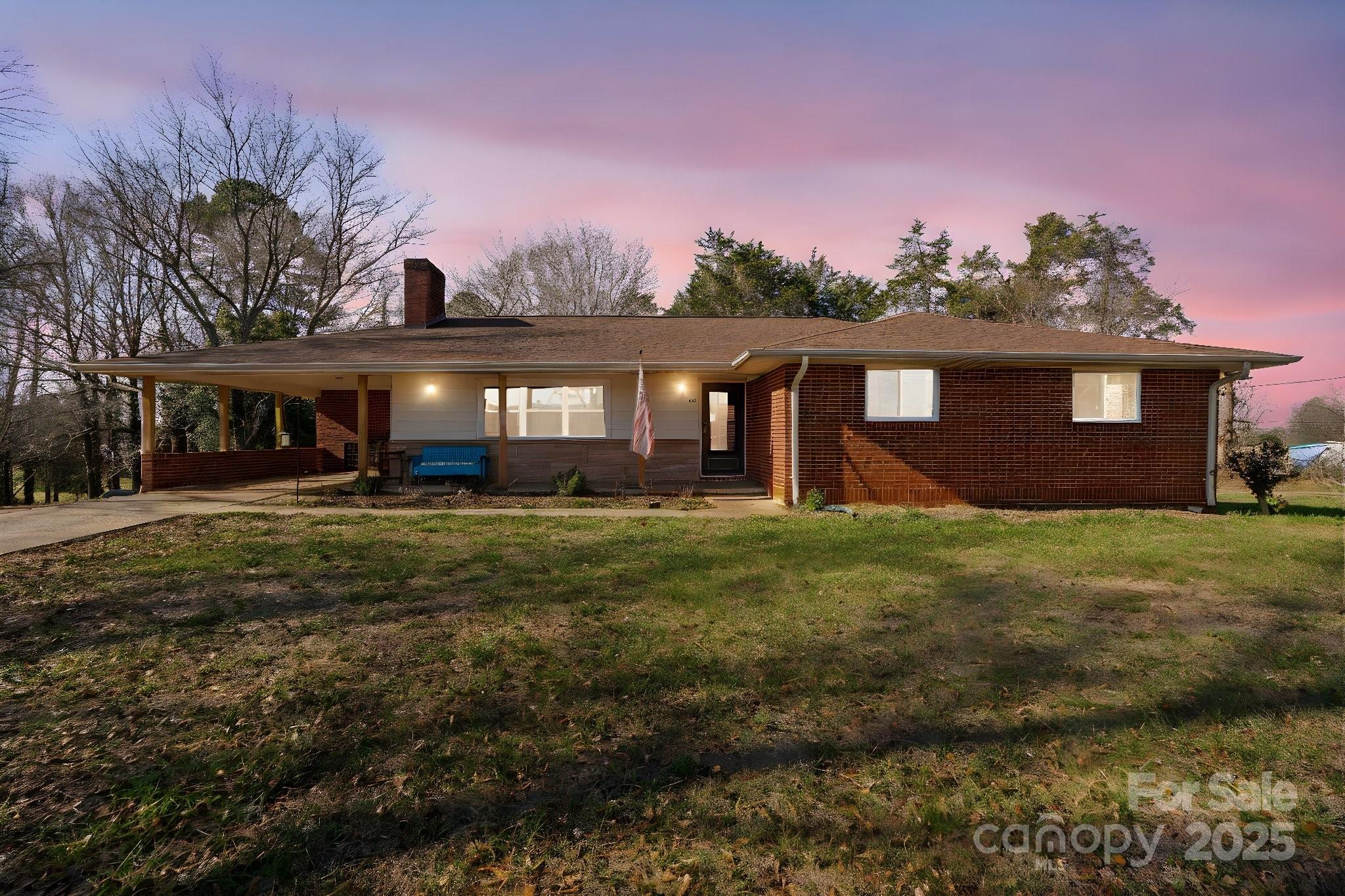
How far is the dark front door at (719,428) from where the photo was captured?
14.3 metres

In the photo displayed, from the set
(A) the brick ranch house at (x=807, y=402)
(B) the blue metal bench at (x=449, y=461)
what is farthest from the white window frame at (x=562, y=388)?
(B) the blue metal bench at (x=449, y=461)

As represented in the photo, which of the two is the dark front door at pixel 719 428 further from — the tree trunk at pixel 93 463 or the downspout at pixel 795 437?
the tree trunk at pixel 93 463

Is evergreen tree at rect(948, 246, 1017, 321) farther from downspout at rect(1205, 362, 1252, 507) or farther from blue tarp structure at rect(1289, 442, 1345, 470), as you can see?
downspout at rect(1205, 362, 1252, 507)

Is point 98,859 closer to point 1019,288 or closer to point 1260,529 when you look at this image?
point 1260,529

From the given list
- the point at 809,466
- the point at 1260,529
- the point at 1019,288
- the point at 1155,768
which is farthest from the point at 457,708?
the point at 1019,288

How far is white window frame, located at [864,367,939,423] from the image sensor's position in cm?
1017

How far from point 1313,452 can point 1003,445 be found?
1588 centimetres

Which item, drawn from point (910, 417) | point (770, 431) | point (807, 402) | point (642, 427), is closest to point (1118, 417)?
point (910, 417)

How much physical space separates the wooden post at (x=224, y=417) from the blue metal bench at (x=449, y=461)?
490cm

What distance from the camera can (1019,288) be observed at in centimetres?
2820

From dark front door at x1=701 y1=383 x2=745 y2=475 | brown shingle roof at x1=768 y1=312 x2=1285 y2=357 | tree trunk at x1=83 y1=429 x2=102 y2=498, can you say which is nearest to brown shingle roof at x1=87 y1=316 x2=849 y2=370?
dark front door at x1=701 y1=383 x2=745 y2=475

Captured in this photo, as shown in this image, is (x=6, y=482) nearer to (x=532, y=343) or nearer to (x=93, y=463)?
(x=93, y=463)

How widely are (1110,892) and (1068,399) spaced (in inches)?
400

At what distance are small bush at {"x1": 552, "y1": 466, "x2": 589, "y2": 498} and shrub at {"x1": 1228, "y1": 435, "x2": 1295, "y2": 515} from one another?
1173 cm
